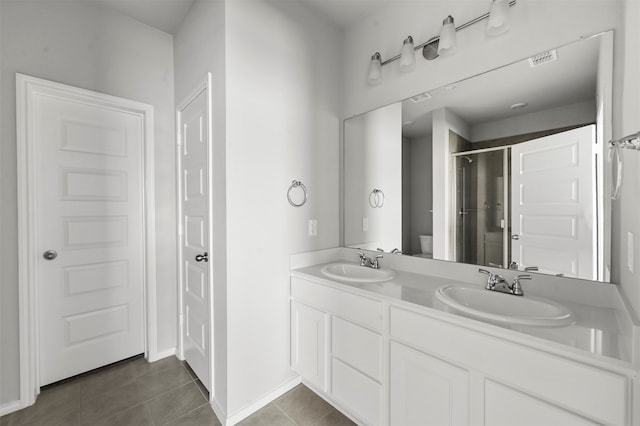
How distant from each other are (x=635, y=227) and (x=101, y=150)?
2.96 meters

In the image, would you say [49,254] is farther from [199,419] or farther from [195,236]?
[199,419]

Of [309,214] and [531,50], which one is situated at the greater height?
[531,50]

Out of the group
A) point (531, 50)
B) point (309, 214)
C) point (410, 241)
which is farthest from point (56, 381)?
point (531, 50)

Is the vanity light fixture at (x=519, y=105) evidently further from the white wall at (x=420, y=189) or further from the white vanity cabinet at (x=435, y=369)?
the white vanity cabinet at (x=435, y=369)

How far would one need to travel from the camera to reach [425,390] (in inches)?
46.6

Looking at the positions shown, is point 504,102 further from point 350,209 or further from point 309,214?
point 309,214

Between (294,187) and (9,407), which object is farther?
(294,187)

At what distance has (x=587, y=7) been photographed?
121cm

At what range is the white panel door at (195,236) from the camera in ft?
6.07

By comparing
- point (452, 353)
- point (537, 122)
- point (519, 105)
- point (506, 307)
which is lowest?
point (452, 353)

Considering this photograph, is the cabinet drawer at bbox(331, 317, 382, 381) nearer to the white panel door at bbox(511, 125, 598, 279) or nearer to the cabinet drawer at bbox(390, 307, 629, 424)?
the cabinet drawer at bbox(390, 307, 629, 424)

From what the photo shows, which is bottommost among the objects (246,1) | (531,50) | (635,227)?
(635,227)

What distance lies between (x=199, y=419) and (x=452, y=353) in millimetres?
1513

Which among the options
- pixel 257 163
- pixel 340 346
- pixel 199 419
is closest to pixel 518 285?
pixel 340 346
